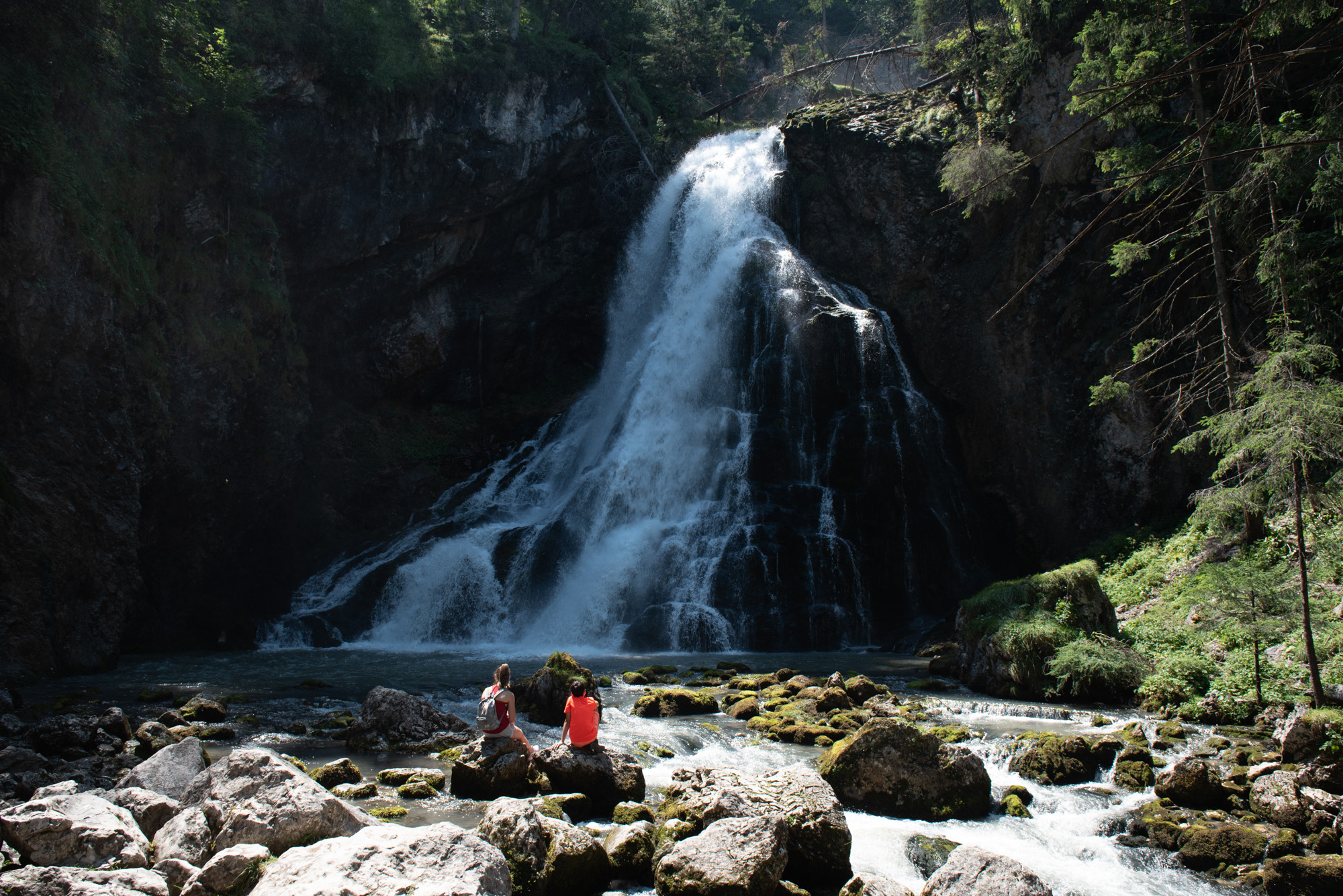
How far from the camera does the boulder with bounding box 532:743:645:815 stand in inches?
303

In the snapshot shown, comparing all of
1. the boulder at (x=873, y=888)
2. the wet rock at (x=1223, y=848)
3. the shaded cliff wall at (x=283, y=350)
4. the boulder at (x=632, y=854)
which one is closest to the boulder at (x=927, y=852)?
the boulder at (x=873, y=888)

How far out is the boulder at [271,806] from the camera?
5.88 meters

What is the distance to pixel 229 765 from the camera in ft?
21.6

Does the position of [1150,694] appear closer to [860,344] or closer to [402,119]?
[860,344]

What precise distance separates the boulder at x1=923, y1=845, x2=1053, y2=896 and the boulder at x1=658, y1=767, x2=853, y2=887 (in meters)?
0.84

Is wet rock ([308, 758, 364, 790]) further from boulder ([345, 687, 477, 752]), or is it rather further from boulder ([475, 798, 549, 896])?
boulder ([475, 798, 549, 896])

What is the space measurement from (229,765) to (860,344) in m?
20.5

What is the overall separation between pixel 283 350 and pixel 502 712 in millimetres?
20150

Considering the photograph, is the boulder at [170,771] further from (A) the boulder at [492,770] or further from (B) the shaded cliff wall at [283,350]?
(B) the shaded cliff wall at [283,350]

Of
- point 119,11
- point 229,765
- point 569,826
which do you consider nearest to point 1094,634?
point 569,826

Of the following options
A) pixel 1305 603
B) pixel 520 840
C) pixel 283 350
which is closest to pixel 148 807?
pixel 520 840

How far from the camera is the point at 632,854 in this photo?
20.5 ft

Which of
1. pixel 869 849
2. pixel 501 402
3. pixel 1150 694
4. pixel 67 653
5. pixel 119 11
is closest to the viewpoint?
pixel 869 849

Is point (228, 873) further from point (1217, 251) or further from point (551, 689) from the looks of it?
point (1217, 251)
